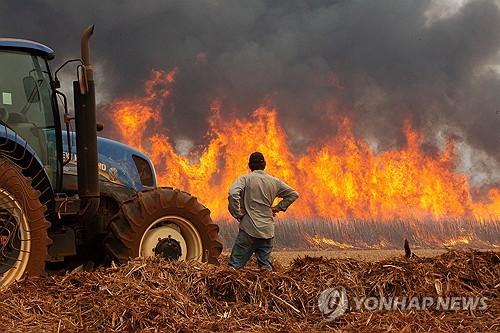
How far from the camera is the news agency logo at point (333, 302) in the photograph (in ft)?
19.2

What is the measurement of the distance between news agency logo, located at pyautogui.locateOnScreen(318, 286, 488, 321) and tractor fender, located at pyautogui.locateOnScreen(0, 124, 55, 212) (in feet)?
11.6

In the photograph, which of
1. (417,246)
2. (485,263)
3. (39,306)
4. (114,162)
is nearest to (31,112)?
(114,162)

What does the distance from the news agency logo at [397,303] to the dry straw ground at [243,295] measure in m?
0.07

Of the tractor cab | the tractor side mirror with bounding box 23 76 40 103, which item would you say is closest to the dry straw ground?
the tractor cab

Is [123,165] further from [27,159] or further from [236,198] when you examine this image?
[27,159]

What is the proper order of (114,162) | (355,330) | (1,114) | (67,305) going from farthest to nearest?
(114,162) < (1,114) < (67,305) < (355,330)

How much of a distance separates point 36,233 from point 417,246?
2494 centimetres

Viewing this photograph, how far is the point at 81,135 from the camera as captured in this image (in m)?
8.48

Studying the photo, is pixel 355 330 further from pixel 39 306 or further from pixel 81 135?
pixel 81 135

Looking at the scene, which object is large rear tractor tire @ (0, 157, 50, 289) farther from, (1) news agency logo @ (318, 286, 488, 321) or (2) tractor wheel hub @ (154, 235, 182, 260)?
(1) news agency logo @ (318, 286, 488, 321)

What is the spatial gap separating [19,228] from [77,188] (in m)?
1.79

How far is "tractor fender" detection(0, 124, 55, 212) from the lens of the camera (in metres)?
7.48

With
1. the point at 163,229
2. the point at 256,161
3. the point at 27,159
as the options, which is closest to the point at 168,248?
the point at 163,229

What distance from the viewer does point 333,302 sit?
20.0 feet
